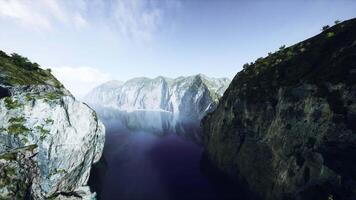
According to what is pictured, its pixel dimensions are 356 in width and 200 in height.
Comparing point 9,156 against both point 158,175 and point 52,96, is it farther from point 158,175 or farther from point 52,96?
point 158,175

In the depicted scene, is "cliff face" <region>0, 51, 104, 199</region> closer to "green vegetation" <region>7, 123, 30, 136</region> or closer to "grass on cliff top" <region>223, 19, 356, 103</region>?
"green vegetation" <region>7, 123, 30, 136</region>

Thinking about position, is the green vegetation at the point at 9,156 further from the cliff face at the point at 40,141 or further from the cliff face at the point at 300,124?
the cliff face at the point at 300,124

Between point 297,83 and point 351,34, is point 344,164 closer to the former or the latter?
point 297,83

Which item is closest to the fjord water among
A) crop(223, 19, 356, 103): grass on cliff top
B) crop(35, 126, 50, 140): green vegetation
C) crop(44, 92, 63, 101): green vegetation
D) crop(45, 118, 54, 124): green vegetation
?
crop(35, 126, 50, 140): green vegetation

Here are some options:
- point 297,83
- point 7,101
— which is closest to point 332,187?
point 297,83

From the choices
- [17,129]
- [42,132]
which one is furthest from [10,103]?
[42,132]

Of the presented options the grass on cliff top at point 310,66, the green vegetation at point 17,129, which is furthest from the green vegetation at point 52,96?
the grass on cliff top at point 310,66

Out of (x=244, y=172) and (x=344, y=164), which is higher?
(x=344, y=164)
